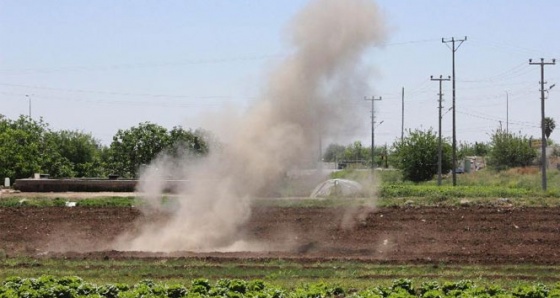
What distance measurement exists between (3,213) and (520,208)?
25705 millimetres

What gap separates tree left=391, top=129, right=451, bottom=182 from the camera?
3536 inches

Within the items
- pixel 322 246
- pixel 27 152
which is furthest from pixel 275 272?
pixel 27 152

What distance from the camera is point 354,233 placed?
118ft

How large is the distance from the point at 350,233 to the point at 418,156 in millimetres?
55153

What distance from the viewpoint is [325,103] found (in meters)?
31.6

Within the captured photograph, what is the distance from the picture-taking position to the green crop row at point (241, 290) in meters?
21.2

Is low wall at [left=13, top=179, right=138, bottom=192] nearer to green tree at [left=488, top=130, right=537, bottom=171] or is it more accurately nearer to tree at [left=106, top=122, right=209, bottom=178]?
tree at [left=106, top=122, right=209, bottom=178]

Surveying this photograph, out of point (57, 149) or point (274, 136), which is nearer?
point (274, 136)

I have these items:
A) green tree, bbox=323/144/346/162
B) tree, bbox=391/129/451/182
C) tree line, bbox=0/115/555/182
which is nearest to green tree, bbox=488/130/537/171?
tree line, bbox=0/115/555/182

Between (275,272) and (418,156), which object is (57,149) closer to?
(418,156)

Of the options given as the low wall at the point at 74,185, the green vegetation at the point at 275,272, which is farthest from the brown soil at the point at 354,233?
the low wall at the point at 74,185

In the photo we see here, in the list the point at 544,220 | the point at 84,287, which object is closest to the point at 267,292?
the point at 84,287

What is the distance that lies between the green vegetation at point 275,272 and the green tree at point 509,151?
267 ft

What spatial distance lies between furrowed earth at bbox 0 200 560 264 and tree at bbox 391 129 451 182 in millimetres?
44253
